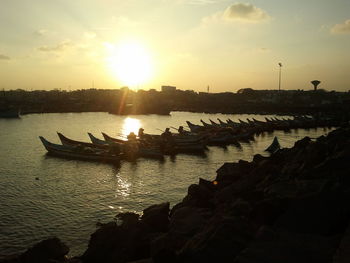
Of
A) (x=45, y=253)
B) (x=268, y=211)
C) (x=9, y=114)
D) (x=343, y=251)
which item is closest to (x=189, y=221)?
(x=268, y=211)

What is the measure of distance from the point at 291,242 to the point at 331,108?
141m

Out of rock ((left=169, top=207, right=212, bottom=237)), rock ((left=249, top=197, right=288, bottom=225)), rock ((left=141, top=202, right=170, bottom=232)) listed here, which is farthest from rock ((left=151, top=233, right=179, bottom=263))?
rock ((left=141, top=202, right=170, bottom=232))

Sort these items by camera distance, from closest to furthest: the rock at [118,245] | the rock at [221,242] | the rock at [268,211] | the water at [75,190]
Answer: the rock at [221,242], the rock at [268,211], the rock at [118,245], the water at [75,190]

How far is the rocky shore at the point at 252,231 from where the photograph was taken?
9.33m

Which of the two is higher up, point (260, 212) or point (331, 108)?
point (331, 108)

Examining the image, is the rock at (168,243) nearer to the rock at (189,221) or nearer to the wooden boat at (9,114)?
the rock at (189,221)

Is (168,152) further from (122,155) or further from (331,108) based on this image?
(331,108)

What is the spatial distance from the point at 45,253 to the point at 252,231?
7.19 metres

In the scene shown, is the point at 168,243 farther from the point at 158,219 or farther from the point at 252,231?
the point at 158,219

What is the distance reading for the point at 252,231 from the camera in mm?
10562

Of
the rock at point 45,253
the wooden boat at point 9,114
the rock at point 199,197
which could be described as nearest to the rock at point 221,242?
the rock at point 45,253

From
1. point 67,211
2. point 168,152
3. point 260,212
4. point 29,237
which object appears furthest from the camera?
point 168,152

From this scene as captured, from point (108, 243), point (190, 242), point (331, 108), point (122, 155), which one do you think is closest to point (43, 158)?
point (122, 155)

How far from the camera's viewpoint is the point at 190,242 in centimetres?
1095
